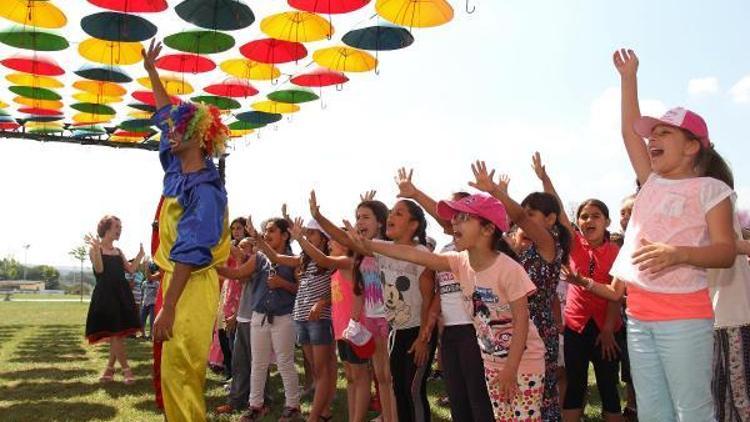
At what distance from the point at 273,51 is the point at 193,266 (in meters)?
7.45

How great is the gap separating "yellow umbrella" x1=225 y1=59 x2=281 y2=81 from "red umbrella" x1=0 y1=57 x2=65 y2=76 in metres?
3.10

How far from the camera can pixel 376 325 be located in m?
4.89

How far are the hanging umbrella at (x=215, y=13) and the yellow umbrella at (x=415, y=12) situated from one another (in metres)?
1.84

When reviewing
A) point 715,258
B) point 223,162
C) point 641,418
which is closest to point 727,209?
point 715,258

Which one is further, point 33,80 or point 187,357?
point 33,80

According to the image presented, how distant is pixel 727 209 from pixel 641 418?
0.98m

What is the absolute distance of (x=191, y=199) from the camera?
10.5 feet

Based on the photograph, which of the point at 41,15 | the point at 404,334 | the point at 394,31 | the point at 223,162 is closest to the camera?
the point at 404,334

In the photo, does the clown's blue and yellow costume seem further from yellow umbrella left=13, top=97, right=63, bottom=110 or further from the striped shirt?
yellow umbrella left=13, top=97, right=63, bottom=110

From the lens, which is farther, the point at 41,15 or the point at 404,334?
the point at 41,15

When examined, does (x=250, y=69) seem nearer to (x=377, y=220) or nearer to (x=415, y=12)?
(x=415, y=12)

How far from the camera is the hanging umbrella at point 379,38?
9.38 metres

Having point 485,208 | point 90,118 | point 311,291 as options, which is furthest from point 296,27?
point 90,118

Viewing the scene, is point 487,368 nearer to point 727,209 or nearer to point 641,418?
point 641,418
